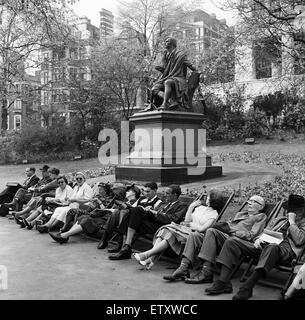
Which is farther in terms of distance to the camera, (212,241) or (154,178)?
(154,178)

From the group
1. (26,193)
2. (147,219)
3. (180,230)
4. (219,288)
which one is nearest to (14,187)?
(26,193)

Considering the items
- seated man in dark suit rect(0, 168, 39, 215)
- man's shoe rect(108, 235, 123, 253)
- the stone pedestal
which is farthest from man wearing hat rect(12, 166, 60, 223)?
man's shoe rect(108, 235, 123, 253)

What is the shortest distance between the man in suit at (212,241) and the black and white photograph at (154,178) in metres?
0.02

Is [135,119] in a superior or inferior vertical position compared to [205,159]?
superior

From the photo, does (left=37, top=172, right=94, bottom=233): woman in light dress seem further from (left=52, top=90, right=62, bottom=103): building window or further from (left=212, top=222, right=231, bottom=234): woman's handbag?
(left=52, top=90, right=62, bottom=103): building window

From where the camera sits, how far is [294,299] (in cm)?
458

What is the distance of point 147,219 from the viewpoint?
22.3 feet

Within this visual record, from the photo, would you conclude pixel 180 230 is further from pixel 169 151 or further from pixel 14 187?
pixel 14 187

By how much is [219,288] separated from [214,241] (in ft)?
2.02

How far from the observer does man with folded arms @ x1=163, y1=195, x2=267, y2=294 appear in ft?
17.5

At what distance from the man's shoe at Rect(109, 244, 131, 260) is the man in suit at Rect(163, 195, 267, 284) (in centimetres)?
118
